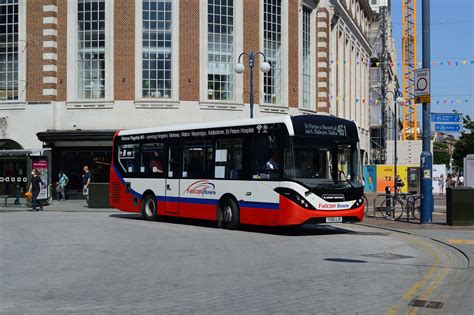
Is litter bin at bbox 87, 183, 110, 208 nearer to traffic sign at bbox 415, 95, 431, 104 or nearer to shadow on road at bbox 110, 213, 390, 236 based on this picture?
shadow on road at bbox 110, 213, 390, 236

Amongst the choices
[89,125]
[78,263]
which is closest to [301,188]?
[78,263]

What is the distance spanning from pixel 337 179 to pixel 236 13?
74.5 feet

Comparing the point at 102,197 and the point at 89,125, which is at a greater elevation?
the point at 89,125

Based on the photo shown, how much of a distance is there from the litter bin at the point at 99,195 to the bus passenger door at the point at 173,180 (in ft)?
31.0

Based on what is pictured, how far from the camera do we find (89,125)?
118ft

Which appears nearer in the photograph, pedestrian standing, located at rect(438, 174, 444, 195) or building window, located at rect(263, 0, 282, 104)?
building window, located at rect(263, 0, 282, 104)

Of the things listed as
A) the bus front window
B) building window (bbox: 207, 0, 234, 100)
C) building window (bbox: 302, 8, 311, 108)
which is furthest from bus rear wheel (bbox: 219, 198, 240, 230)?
building window (bbox: 302, 8, 311, 108)

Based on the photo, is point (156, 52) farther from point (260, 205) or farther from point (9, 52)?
point (260, 205)

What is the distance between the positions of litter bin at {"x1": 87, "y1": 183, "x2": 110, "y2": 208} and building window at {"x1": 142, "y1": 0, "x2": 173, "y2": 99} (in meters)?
8.75

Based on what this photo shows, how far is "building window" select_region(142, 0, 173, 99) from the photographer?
118ft

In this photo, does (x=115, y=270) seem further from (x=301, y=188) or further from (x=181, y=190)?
(x=181, y=190)

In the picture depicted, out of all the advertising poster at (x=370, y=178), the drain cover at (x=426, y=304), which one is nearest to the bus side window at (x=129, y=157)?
the drain cover at (x=426, y=304)

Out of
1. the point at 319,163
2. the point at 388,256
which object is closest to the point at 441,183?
the point at 319,163

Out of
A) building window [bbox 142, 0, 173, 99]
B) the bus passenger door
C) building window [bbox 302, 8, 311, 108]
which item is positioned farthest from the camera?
building window [bbox 302, 8, 311, 108]
